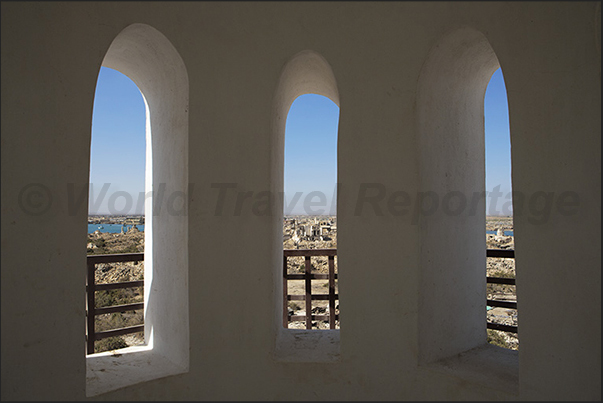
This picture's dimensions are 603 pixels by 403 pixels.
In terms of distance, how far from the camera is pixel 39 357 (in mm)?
2604

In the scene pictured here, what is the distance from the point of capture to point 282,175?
3791 mm

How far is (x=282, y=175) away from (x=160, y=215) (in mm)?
1149

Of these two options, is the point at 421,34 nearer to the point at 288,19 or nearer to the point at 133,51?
the point at 288,19

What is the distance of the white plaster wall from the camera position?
252 cm

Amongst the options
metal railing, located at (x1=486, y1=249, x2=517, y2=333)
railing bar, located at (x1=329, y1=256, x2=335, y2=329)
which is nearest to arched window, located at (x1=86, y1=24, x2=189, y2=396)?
railing bar, located at (x1=329, y1=256, x2=335, y2=329)

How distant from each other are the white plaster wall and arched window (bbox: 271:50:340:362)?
0.42 feet

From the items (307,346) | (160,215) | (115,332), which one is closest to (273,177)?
(160,215)

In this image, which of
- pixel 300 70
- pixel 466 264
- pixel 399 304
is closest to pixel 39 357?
pixel 399 304

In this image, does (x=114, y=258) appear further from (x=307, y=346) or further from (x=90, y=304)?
(x=307, y=346)

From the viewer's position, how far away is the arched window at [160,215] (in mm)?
3162

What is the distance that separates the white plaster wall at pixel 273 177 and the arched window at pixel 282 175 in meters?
0.13

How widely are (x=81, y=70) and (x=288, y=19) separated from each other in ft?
5.13

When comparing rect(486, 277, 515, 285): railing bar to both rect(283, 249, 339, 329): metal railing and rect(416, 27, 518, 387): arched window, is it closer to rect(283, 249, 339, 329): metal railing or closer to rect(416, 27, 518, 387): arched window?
rect(416, 27, 518, 387): arched window

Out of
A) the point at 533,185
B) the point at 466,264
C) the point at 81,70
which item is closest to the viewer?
the point at 533,185
